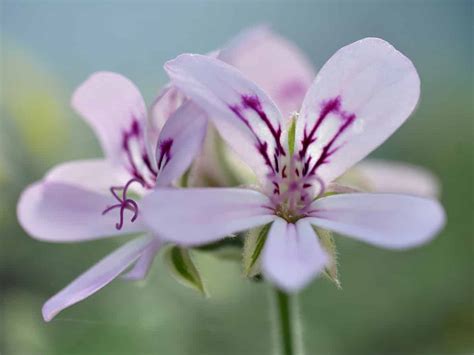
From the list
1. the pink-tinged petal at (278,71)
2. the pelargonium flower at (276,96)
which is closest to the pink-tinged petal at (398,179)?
the pelargonium flower at (276,96)

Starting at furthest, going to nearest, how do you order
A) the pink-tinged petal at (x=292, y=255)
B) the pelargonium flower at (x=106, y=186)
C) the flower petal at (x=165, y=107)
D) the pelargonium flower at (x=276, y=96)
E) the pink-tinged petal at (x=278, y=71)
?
1. the pink-tinged petal at (x=278, y=71)
2. the pelargonium flower at (x=276, y=96)
3. the flower petal at (x=165, y=107)
4. the pelargonium flower at (x=106, y=186)
5. the pink-tinged petal at (x=292, y=255)

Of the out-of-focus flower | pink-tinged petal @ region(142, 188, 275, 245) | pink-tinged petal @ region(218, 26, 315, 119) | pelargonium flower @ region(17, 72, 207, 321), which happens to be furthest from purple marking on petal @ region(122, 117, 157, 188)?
the out-of-focus flower

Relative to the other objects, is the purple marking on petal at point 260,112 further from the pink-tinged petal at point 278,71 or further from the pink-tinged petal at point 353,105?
the pink-tinged petal at point 278,71

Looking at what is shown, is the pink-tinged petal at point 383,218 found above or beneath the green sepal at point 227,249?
above

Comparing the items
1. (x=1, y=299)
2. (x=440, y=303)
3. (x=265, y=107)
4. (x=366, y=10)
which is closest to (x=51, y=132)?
(x=1, y=299)

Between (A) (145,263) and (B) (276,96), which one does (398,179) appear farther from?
(A) (145,263)

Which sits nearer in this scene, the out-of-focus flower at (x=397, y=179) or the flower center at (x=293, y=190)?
the flower center at (x=293, y=190)

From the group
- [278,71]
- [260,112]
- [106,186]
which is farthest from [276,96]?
[260,112]
